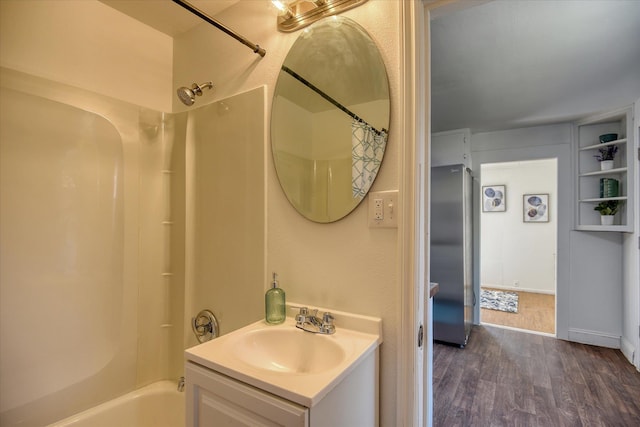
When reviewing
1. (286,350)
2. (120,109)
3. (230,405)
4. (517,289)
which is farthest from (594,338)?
(120,109)

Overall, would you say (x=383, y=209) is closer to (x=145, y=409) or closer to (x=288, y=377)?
(x=288, y=377)

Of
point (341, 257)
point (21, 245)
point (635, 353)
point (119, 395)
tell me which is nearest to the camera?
point (341, 257)

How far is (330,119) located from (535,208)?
5.66m

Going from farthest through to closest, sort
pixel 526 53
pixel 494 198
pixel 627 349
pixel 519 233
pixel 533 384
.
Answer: pixel 494 198 < pixel 519 233 < pixel 627 349 < pixel 533 384 < pixel 526 53

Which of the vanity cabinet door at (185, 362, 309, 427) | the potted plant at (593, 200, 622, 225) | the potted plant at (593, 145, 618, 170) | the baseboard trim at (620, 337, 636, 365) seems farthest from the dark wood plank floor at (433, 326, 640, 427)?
the potted plant at (593, 145, 618, 170)

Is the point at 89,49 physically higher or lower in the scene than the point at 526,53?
lower

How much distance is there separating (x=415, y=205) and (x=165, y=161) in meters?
1.60

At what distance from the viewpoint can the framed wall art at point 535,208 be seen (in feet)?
17.2

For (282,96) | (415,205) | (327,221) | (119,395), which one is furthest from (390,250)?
(119,395)

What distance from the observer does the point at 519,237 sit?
5449 mm

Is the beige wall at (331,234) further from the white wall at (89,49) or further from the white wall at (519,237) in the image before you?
the white wall at (519,237)

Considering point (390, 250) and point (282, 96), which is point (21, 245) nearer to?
point (282, 96)

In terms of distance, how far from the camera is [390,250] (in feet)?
3.52

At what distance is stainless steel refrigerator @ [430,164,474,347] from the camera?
120 inches
